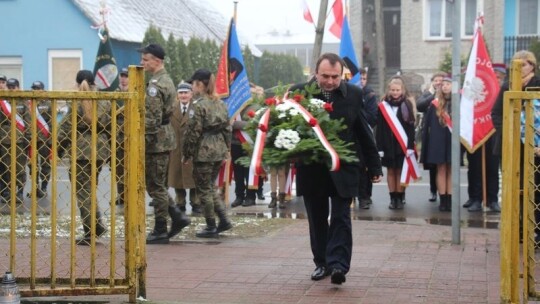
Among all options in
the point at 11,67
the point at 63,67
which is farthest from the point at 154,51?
the point at 11,67

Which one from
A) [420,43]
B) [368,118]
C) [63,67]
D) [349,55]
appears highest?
[420,43]

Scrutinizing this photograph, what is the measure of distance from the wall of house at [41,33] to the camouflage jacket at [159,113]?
65.0ft

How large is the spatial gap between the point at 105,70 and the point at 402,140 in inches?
196

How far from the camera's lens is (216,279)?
27.4 ft

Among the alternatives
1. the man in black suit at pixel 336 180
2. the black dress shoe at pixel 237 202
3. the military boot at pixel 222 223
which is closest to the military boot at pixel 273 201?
the black dress shoe at pixel 237 202

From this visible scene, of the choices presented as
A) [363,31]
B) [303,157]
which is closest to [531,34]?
[363,31]

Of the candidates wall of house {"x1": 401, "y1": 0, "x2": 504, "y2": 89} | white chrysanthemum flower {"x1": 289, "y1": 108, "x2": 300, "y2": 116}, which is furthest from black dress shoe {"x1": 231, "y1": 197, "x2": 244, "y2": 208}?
wall of house {"x1": 401, "y1": 0, "x2": 504, "y2": 89}

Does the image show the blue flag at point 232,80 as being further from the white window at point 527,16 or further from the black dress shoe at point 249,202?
the white window at point 527,16

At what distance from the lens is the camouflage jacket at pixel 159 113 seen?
9.94 metres

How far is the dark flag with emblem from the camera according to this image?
15916 mm

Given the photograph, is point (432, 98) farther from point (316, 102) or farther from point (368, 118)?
point (316, 102)

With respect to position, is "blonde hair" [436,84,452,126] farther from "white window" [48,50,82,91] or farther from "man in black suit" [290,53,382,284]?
"white window" [48,50,82,91]

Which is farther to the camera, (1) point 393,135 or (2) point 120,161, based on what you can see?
(1) point 393,135

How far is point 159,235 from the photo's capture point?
1049 cm
